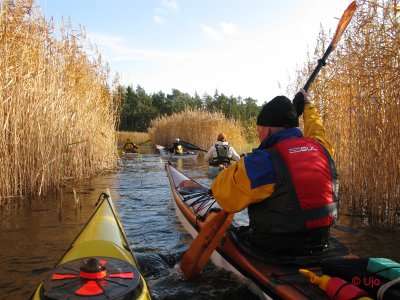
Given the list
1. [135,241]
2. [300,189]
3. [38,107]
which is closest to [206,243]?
[300,189]

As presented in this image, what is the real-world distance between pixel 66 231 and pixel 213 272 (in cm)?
248

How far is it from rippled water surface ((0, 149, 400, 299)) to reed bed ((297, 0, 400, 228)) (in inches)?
18.3

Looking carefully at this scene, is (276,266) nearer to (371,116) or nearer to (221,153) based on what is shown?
(371,116)

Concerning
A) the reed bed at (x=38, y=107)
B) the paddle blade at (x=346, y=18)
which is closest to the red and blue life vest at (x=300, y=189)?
the paddle blade at (x=346, y=18)

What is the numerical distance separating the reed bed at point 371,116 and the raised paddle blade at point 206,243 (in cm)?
281

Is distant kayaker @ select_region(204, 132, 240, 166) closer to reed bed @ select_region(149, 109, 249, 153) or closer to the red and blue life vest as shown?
the red and blue life vest

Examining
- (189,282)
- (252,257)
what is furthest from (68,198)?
(252,257)

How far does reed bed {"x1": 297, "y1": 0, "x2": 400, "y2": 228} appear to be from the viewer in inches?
193

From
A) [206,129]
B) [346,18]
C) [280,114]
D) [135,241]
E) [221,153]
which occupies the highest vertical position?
[346,18]

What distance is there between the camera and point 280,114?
2.94m

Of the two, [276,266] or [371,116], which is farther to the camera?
[371,116]

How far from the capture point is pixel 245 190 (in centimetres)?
273

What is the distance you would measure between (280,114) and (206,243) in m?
1.41

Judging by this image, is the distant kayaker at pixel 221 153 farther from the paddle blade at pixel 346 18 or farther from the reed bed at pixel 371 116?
the paddle blade at pixel 346 18
